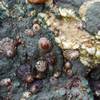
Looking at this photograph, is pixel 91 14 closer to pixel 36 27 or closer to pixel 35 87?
pixel 36 27

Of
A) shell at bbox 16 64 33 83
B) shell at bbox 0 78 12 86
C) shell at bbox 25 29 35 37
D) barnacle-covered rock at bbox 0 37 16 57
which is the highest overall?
shell at bbox 25 29 35 37

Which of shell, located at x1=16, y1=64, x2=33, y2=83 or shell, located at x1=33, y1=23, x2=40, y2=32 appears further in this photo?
shell, located at x1=33, y1=23, x2=40, y2=32

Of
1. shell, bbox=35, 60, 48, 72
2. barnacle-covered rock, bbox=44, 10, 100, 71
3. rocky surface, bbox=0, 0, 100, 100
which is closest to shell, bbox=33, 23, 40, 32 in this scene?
rocky surface, bbox=0, 0, 100, 100

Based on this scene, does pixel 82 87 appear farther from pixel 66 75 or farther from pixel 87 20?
pixel 87 20

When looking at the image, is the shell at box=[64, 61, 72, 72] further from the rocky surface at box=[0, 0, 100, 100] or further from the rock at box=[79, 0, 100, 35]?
the rock at box=[79, 0, 100, 35]

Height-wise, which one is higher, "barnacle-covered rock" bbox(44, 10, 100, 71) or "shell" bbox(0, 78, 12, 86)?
"barnacle-covered rock" bbox(44, 10, 100, 71)

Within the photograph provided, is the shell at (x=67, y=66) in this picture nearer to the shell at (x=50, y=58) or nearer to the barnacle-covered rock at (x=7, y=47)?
the shell at (x=50, y=58)

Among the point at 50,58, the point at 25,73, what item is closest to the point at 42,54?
the point at 50,58
